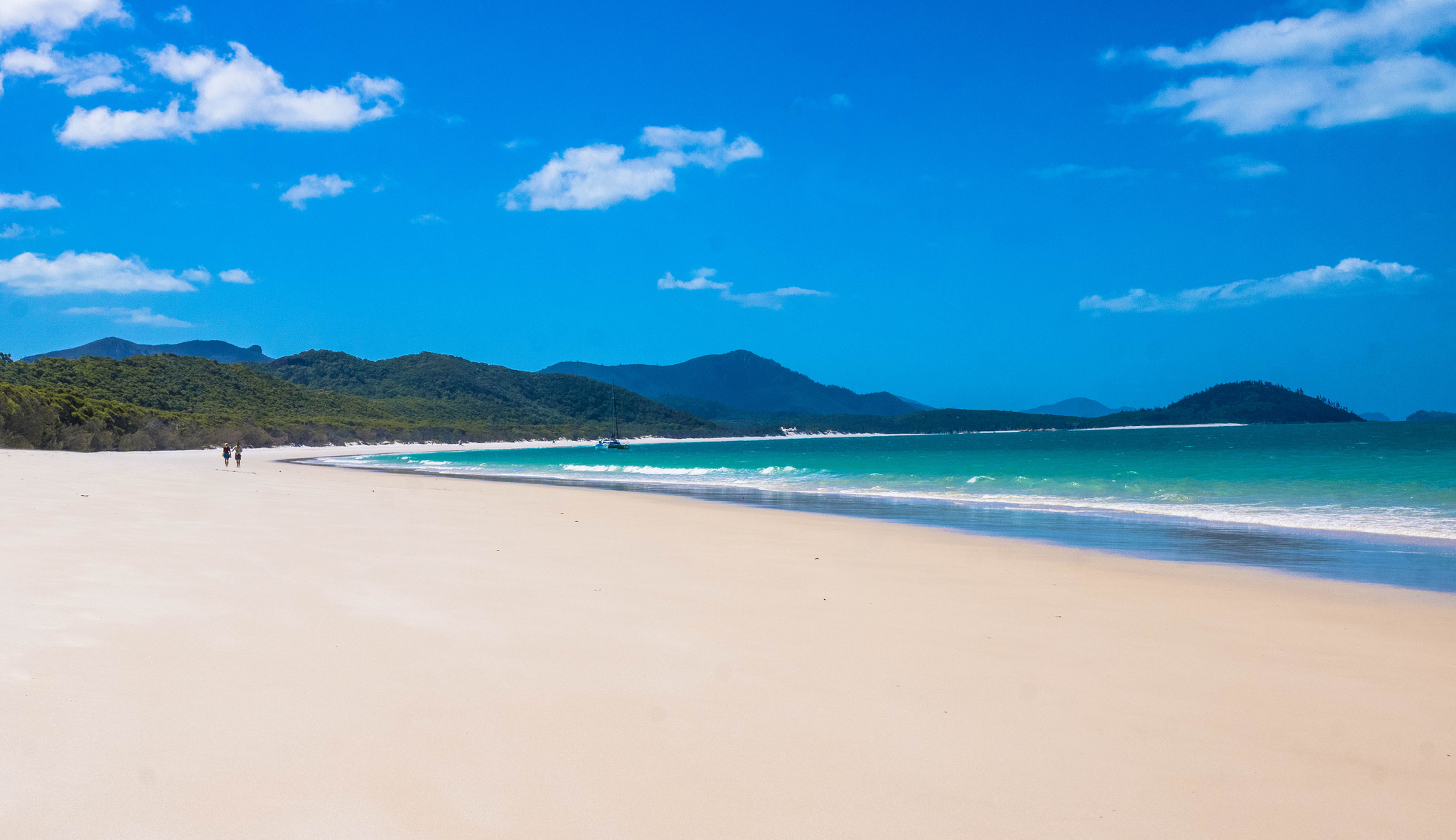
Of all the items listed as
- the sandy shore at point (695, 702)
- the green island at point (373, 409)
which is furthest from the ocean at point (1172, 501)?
the green island at point (373, 409)

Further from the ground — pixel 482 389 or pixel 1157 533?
pixel 482 389

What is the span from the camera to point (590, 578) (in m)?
7.56

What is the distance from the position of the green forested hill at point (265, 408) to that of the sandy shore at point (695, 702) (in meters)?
42.7

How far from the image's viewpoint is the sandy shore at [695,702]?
9.46ft

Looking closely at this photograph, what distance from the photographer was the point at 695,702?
4.00 meters

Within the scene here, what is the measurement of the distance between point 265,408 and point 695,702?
98030 mm

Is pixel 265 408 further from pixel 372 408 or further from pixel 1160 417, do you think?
pixel 1160 417

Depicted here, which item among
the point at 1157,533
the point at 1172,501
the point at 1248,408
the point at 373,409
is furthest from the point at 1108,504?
the point at 1248,408

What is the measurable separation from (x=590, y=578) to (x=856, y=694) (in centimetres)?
385

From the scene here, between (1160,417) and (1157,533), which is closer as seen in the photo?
(1157,533)

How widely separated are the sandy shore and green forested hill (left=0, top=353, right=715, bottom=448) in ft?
Answer: 140

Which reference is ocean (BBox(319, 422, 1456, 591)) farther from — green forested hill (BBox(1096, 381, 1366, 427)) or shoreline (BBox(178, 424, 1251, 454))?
green forested hill (BBox(1096, 381, 1366, 427))

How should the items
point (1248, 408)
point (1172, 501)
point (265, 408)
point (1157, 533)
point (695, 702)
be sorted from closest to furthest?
point (695, 702) < point (1157, 533) < point (1172, 501) < point (265, 408) < point (1248, 408)

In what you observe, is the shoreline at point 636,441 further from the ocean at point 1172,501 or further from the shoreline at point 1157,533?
the shoreline at point 1157,533
